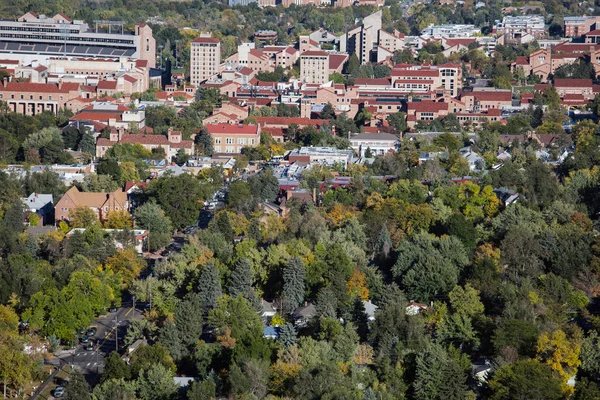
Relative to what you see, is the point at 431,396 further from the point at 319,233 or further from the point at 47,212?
the point at 47,212

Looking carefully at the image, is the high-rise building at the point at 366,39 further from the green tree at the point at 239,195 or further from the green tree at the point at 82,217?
the green tree at the point at 82,217

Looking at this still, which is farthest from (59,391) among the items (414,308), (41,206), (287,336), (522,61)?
(522,61)

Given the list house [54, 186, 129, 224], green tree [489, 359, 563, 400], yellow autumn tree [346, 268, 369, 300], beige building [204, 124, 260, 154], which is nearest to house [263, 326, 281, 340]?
yellow autumn tree [346, 268, 369, 300]

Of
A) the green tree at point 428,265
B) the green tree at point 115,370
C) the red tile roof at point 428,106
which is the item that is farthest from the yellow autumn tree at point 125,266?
the red tile roof at point 428,106

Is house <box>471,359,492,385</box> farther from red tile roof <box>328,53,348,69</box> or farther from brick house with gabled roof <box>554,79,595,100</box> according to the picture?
red tile roof <box>328,53,348,69</box>

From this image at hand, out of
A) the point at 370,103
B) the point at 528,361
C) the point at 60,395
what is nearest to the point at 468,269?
the point at 528,361

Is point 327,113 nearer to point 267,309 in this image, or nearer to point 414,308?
point 267,309
